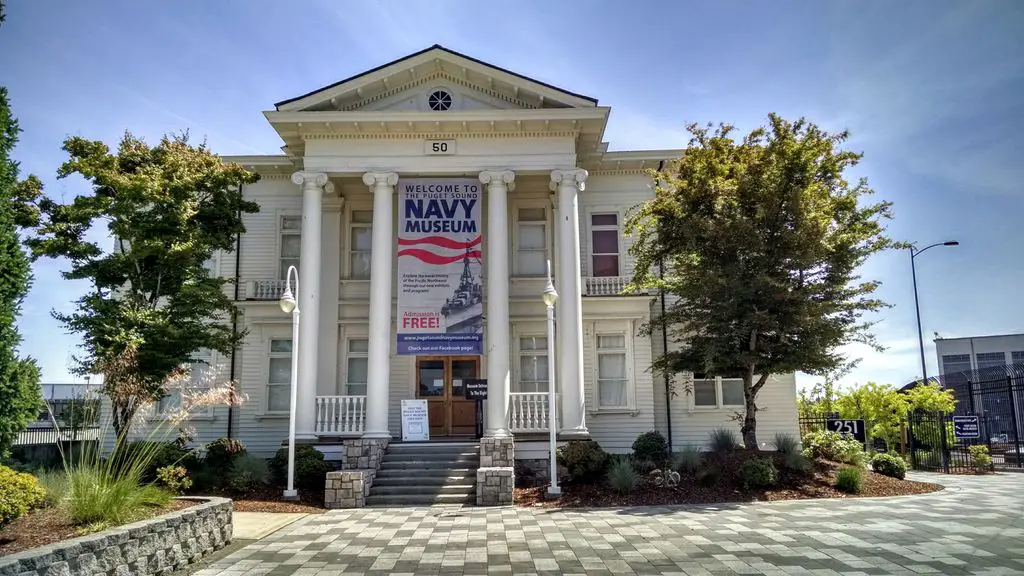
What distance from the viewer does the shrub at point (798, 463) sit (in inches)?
540

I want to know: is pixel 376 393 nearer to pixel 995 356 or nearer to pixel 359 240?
pixel 359 240

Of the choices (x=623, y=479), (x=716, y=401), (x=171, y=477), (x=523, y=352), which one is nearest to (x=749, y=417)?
(x=623, y=479)

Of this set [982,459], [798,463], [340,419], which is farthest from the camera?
[982,459]

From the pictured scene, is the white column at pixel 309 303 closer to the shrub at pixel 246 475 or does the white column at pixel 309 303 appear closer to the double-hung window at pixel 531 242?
the shrub at pixel 246 475

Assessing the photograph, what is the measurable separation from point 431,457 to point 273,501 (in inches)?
137

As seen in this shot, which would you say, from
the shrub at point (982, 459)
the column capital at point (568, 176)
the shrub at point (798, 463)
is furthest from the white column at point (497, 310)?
the shrub at point (982, 459)

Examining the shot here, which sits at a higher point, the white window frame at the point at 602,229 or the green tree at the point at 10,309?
the white window frame at the point at 602,229

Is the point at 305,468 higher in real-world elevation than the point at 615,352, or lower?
lower

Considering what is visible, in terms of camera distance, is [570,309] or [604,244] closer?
[570,309]

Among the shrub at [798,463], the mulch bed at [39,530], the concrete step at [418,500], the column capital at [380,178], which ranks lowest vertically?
the concrete step at [418,500]

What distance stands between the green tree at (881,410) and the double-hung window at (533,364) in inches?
472

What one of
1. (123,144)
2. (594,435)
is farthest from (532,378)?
(123,144)

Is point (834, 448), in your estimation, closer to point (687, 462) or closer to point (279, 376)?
point (687, 462)

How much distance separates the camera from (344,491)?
1298 cm
